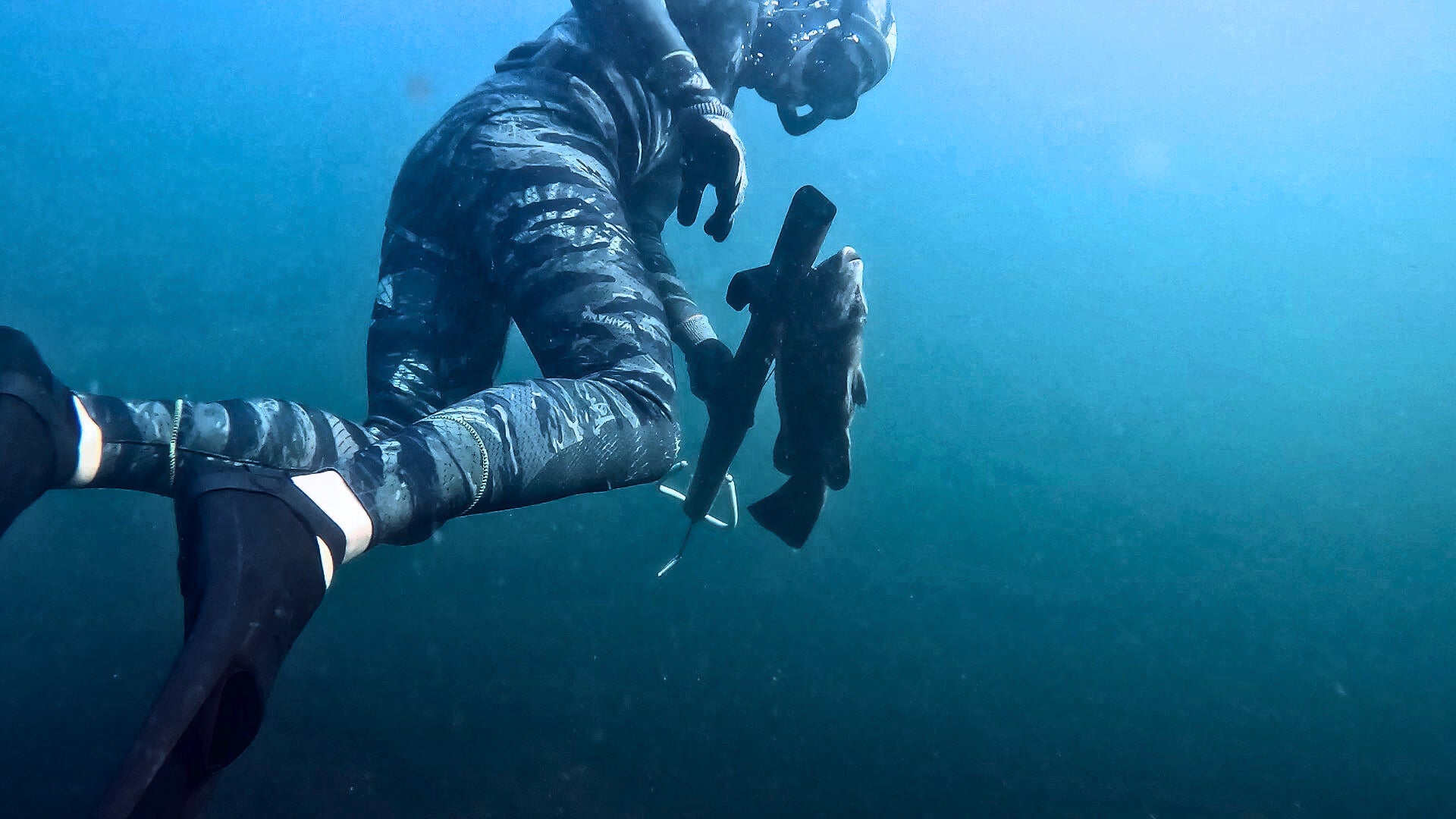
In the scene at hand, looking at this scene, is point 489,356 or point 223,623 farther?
point 489,356

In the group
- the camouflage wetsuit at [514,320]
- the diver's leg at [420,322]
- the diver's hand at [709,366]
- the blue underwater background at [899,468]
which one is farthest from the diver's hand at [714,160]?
the blue underwater background at [899,468]

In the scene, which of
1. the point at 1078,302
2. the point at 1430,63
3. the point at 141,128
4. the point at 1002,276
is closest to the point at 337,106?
the point at 141,128

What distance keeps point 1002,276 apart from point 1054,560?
54.6 feet

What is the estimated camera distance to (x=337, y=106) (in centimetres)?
2191

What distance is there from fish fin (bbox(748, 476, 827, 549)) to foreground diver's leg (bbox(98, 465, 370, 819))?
1407mm

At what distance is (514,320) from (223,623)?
37.2 inches

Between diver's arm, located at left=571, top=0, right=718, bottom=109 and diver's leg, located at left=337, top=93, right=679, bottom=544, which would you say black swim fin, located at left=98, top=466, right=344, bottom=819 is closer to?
diver's leg, located at left=337, top=93, right=679, bottom=544

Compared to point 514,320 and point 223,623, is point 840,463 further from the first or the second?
point 223,623

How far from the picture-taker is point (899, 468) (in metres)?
18.1

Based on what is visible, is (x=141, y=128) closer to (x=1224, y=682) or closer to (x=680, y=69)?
(x=680, y=69)

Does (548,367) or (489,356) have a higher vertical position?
(548,367)

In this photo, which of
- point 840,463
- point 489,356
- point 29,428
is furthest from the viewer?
point 840,463

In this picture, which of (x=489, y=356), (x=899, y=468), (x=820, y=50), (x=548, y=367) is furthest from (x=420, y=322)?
(x=899, y=468)

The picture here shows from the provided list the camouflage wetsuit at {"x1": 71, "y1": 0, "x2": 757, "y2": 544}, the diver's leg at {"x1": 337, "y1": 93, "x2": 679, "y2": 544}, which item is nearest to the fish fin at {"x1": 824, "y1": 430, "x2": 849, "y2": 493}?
the camouflage wetsuit at {"x1": 71, "y1": 0, "x2": 757, "y2": 544}
